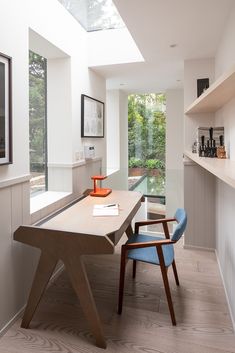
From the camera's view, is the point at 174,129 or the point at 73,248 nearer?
the point at 73,248

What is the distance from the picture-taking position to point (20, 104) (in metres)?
1.99

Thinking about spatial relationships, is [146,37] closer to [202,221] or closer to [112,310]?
[202,221]

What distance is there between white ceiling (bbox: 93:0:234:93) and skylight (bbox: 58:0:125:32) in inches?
17.6

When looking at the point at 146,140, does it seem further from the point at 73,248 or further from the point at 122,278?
the point at 73,248

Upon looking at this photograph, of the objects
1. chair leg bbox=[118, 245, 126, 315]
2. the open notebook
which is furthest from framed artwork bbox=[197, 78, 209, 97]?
chair leg bbox=[118, 245, 126, 315]

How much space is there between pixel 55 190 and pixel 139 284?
131cm

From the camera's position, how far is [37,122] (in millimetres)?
2791

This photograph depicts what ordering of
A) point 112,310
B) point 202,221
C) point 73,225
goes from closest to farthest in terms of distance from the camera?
point 73,225 < point 112,310 < point 202,221

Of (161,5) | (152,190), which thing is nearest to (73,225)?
(161,5)

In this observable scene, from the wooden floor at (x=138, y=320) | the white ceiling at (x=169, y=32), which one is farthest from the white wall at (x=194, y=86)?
the wooden floor at (x=138, y=320)

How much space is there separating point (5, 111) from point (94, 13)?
5.68ft

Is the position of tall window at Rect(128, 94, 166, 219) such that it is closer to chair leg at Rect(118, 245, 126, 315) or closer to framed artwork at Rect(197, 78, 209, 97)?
framed artwork at Rect(197, 78, 209, 97)

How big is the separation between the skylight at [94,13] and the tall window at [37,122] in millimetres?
597

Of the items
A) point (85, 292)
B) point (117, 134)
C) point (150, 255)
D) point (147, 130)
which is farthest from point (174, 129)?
point (85, 292)
